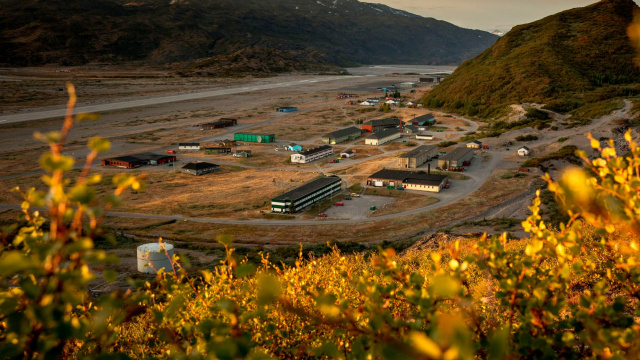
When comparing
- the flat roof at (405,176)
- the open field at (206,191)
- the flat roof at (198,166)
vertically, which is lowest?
the open field at (206,191)

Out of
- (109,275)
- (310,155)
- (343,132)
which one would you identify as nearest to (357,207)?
(310,155)

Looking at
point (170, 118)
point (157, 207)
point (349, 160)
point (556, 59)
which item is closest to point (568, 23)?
point (556, 59)

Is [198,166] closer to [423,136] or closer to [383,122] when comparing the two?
[423,136]

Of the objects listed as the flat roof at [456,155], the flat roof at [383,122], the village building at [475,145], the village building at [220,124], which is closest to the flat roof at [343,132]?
the flat roof at [383,122]

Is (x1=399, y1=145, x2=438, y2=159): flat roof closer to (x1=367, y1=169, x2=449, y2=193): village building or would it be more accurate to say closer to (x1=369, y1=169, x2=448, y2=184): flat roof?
(x1=369, y1=169, x2=448, y2=184): flat roof

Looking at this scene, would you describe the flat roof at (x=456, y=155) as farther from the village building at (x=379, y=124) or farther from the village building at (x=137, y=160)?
the village building at (x=137, y=160)

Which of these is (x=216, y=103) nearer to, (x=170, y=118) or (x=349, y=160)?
(x=170, y=118)
